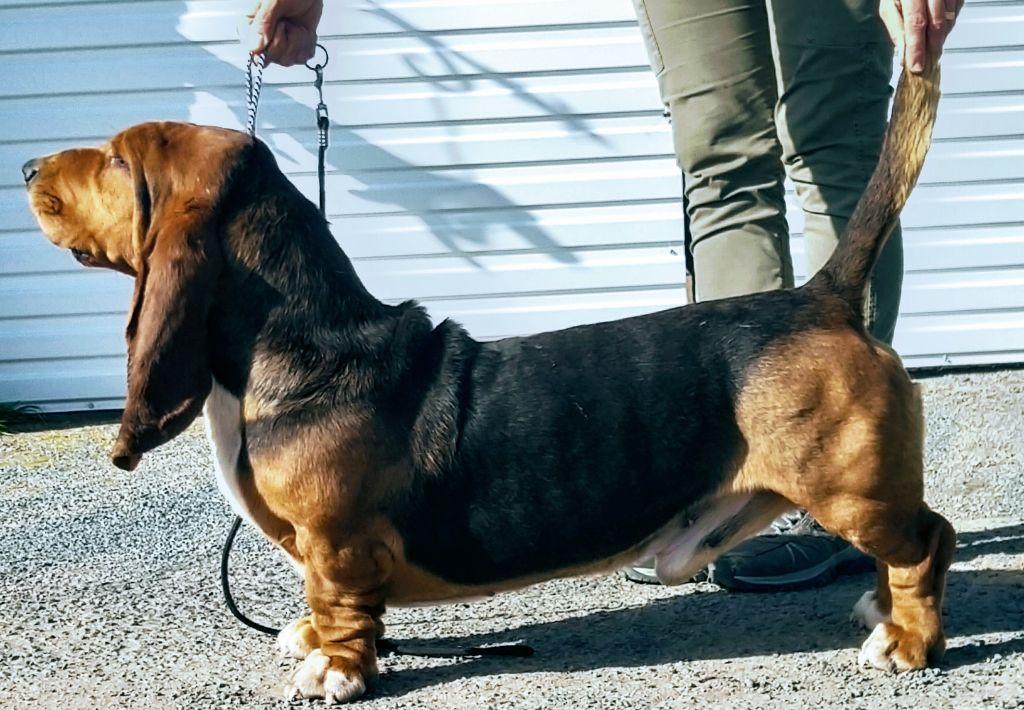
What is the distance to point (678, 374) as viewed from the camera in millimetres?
3268

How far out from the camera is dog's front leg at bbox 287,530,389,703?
126 inches

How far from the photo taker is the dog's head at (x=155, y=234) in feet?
10.3

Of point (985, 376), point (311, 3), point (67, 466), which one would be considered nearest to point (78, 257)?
point (311, 3)

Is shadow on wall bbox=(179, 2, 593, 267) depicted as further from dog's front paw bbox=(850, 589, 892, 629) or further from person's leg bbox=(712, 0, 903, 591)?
dog's front paw bbox=(850, 589, 892, 629)

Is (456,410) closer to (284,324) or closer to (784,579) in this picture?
(284,324)

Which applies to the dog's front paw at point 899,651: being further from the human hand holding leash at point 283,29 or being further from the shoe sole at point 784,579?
the human hand holding leash at point 283,29

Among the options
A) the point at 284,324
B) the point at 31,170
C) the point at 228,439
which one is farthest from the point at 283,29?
the point at 228,439

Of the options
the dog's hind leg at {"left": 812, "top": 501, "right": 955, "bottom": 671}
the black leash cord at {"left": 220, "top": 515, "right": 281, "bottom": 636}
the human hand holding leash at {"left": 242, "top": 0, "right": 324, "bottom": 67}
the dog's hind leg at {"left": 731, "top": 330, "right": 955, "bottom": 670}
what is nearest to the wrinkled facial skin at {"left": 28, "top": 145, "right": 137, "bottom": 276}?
the human hand holding leash at {"left": 242, "top": 0, "right": 324, "bottom": 67}

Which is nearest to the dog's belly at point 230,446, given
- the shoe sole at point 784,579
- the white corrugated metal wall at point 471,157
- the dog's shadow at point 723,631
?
the dog's shadow at point 723,631

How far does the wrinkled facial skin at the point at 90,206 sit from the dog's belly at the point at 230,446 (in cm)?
39

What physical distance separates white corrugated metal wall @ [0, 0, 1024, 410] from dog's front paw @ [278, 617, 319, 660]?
3623mm

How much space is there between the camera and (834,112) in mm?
3891

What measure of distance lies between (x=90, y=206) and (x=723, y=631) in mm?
2023

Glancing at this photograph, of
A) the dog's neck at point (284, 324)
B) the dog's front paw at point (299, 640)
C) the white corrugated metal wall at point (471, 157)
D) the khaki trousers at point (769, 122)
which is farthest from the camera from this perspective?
the white corrugated metal wall at point (471, 157)
